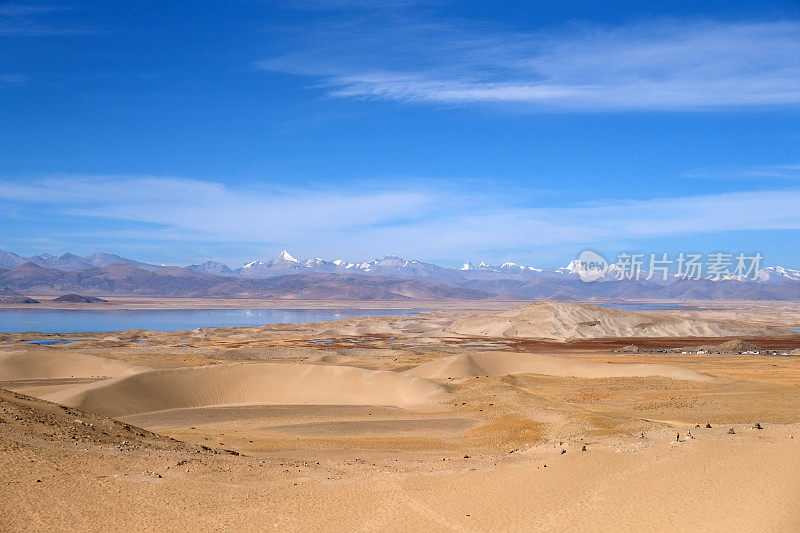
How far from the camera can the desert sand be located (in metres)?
9.31

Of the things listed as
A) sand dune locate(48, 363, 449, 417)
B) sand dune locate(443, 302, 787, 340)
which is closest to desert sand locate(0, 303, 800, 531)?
sand dune locate(48, 363, 449, 417)

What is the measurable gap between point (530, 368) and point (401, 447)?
23791 mm

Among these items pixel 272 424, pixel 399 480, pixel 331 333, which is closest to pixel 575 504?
pixel 399 480

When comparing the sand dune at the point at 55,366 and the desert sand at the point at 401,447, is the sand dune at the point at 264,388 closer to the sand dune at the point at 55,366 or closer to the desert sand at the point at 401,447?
the desert sand at the point at 401,447

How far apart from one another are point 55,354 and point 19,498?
103 ft

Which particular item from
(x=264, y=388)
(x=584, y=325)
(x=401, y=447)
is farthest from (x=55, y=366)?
(x=584, y=325)

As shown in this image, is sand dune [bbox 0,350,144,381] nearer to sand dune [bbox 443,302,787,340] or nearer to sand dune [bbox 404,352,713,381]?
sand dune [bbox 404,352,713,381]

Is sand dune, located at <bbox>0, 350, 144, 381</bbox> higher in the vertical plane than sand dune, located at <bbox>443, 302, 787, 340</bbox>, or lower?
lower

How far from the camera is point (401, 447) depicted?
→ 17.4 m

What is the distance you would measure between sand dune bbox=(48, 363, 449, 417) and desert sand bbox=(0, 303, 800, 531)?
0.10 metres

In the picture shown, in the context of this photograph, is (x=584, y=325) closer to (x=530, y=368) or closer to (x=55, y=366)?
(x=530, y=368)

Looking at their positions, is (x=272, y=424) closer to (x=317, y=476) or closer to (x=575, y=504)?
(x=317, y=476)

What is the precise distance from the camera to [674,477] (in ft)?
35.9

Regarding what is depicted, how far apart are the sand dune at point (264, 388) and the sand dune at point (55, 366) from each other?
7220mm
